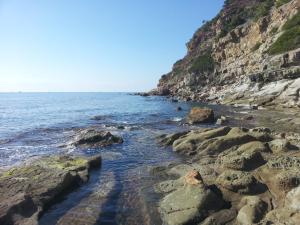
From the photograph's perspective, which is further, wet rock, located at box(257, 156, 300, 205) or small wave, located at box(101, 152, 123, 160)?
small wave, located at box(101, 152, 123, 160)

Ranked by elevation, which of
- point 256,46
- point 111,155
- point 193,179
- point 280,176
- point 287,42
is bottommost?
point 111,155

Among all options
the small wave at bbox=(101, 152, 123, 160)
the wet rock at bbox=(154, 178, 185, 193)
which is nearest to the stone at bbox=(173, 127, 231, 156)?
the small wave at bbox=(101, 152, 123, 160)

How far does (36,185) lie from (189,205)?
22.7 feet

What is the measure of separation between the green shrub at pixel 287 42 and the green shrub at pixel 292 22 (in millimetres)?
2349

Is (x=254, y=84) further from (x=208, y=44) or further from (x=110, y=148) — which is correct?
(x=208, y=44)

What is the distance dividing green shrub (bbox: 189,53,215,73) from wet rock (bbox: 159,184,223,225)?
329 ft

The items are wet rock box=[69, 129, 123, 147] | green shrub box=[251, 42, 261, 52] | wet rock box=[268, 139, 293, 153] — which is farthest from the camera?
green shrub box=[251, 42, 261, 52]

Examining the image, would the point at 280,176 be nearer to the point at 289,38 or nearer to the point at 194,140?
the point at 194,140

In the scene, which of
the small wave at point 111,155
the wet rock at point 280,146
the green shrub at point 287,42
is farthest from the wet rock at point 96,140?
the green shrub at point 287,42

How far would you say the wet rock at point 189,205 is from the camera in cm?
1165

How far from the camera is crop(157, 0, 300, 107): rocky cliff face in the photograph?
55.9 meters

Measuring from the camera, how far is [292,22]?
74062mm

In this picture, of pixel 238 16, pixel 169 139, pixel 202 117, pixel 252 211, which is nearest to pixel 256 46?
pixel 238 16

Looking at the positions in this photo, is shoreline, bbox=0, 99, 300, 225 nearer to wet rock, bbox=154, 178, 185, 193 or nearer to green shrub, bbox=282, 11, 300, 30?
wet rock, bbox=154, 178, 185, 193
